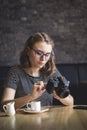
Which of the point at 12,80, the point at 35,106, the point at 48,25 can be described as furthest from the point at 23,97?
the point at 48,25

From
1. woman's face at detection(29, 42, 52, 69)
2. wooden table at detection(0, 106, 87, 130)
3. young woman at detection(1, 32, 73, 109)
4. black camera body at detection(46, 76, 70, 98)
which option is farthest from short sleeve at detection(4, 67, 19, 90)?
black camera body at detection(46, 76, 70, 98)

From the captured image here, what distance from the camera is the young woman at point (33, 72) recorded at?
7.76 feet

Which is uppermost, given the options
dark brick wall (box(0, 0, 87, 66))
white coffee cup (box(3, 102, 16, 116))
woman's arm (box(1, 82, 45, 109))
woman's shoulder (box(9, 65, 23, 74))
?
dark brick wall (box(0, 0, 87, 66))

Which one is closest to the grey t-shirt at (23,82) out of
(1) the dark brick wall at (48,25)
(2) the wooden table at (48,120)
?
(2) the wooden table at (48,120)

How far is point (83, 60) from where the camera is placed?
475 cm

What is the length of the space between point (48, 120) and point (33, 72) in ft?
2.41

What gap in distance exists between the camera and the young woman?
93.1 inches

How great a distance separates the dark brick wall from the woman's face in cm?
235

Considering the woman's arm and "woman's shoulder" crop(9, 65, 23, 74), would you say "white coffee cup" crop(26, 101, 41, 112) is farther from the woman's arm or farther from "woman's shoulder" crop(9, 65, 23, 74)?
"woman's shoulder" crop(9, 65, 23, 74)

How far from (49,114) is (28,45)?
69cm

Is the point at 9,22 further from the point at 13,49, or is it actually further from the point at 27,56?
the point at 27,56

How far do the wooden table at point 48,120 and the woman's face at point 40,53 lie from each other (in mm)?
418

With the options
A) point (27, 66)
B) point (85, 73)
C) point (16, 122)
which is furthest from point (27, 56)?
point (85, 73)

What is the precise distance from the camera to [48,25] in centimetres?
477
